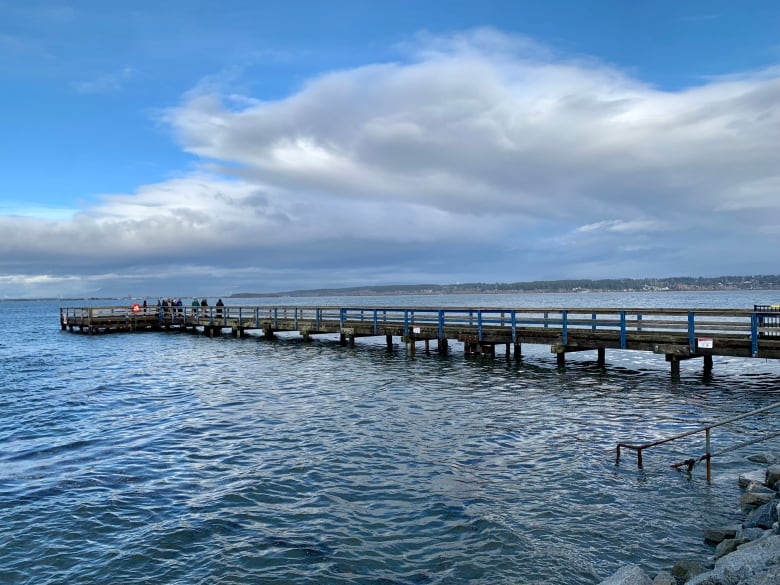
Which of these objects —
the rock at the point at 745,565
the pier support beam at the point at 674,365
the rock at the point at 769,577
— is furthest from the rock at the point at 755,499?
the pier support beam at the point at 674,365

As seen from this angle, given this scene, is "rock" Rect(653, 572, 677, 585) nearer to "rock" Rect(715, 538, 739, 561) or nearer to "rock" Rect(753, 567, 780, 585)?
"rock" Rect(753, 567, 780, 585)

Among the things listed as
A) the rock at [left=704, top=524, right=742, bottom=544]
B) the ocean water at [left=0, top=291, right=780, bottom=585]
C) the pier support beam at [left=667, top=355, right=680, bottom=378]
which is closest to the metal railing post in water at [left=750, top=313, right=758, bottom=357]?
the ocean water at [left=0, top=291, right=780, bottom=585]

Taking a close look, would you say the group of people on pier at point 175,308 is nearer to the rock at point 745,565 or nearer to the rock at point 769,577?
the rock at point 745,565

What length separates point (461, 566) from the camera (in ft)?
23.8

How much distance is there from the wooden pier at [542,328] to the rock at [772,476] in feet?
29.6

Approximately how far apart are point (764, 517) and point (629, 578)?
275 centimetres

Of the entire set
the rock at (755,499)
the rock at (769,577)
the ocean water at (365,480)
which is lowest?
the ocean water at (365,480)

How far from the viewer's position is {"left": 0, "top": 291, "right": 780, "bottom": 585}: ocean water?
751 centimetres

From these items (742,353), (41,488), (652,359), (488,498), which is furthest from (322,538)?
(652,359)

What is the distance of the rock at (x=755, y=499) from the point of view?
335 inches

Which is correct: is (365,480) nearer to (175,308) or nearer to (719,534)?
(719,534)

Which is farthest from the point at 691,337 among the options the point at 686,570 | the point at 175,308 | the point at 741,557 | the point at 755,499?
the point at 175,308

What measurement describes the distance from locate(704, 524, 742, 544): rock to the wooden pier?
37.0 feet

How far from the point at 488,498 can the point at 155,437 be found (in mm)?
8907
